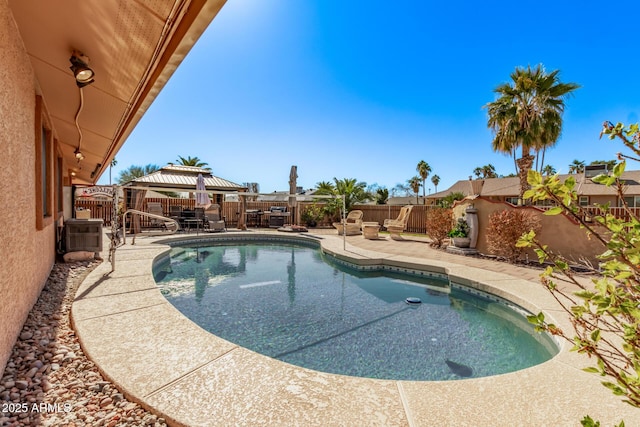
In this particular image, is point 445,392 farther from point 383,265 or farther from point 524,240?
point 383,265

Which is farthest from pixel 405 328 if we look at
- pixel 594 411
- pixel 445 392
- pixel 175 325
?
pixel 175 325

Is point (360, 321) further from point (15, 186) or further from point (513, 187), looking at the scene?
point (513, 187)

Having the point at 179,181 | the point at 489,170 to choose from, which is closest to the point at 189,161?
the point at 179,181

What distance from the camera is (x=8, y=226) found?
2586mm

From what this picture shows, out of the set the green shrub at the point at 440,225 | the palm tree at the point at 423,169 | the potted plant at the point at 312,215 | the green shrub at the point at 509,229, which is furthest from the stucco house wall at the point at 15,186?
the palm tree at the point at 423,169

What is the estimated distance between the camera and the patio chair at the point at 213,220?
14.0 m

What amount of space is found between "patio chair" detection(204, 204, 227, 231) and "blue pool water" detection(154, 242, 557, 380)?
19.8 ft

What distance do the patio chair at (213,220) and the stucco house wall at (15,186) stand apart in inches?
399

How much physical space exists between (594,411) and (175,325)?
12.5 feet

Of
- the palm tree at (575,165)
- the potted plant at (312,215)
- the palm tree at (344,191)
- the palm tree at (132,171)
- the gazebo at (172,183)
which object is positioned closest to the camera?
the gazebo at (172,183)

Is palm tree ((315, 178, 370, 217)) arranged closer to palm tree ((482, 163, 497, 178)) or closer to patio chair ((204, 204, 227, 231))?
patio chair ((204, 204, 227, 231))

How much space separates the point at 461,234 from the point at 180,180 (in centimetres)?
1257

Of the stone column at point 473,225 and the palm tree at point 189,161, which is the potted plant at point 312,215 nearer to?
the stone column at point 473,225

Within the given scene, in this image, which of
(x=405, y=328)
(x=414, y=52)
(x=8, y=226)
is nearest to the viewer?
(x=8, y=226)
